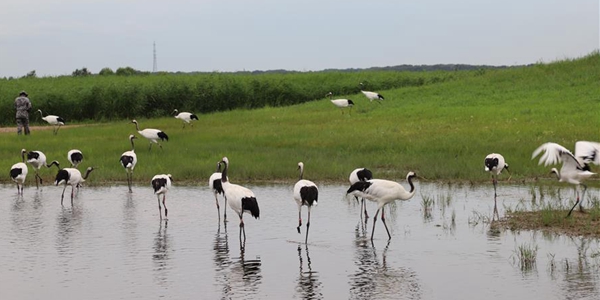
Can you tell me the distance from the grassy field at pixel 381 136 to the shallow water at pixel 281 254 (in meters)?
3.64

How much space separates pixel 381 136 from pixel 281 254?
653 inches

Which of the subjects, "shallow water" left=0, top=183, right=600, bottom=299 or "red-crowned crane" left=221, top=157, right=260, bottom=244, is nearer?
"shallow water" left=0, top=183, right=600, bottom=299

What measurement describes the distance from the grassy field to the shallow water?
3642 mm

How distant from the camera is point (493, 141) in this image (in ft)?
91.0

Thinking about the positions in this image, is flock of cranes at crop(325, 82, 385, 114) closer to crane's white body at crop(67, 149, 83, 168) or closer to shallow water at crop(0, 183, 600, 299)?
crane's white body at crop(67, 149, 83, 168)

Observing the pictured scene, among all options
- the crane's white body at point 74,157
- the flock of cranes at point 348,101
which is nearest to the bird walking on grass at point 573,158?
the crane's white body at point 74,157

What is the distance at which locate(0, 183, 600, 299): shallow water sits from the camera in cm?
1179

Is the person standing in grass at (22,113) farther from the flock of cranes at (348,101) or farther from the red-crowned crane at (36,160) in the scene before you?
the red-crowned crane at (36,160)

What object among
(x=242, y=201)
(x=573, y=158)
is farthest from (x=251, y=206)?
(x=573, y=158)

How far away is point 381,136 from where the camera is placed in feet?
99.2

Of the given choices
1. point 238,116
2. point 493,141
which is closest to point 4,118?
point 238,116

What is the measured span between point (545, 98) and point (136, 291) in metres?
31.4

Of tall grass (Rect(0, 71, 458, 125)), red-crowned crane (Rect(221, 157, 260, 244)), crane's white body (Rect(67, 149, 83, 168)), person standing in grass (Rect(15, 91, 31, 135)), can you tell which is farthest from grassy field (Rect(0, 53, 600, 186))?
tall grass (Rect(0, 71, 458, 125))

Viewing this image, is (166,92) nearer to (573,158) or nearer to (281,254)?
(573,158)
